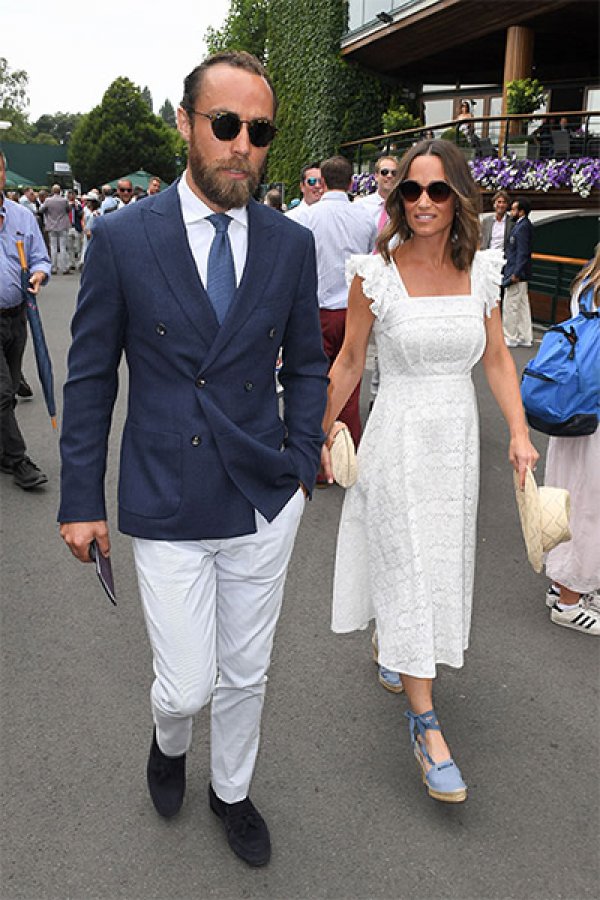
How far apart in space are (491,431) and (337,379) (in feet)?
16.2

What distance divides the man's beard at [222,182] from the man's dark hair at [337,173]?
4779 mm

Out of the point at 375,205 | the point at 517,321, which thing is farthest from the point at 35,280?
the point at 517,321

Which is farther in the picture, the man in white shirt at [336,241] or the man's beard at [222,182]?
the man in white shirt at [336,241]

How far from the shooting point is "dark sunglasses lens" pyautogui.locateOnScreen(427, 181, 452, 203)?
3.00 metres

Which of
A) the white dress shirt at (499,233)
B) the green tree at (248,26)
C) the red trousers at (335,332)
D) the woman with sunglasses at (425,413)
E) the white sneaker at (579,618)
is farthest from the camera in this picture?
the green tree at (248,26)

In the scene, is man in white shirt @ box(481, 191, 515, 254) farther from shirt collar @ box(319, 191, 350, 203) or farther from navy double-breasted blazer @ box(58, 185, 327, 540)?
navy double-breasted blazer @ box(58, 185, 327, 540)

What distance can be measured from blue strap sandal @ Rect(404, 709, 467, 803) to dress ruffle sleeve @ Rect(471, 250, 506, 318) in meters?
1.51

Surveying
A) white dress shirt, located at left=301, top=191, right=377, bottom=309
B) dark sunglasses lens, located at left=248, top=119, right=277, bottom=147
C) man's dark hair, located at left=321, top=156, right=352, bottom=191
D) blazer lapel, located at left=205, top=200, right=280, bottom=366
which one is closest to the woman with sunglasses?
blazer lapel, located at left=205, top=200, right=280, bottom=366

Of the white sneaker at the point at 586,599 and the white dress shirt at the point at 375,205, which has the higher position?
the white dress shirt at the point at 375,205

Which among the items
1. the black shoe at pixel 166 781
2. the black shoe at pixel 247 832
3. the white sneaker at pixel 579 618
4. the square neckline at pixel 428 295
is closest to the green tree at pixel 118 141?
the white sneaker at pixel 579 618

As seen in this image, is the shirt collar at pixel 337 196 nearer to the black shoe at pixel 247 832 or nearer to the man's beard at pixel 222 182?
the man's beard at pixel 222 182

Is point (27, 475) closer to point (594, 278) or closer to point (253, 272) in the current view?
point (594, 278)

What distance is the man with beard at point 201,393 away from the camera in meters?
2.32

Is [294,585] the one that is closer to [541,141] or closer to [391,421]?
[391,421]
